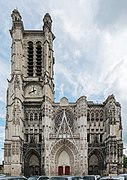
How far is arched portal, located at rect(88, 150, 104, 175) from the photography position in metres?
66.9

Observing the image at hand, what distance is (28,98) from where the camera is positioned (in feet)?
231

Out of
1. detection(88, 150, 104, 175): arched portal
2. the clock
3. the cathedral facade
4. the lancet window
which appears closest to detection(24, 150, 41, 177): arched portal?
the cathedral facade

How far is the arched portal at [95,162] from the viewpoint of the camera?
219 ft

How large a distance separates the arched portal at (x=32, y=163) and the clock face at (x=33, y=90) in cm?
1159

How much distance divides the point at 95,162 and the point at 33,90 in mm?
19028

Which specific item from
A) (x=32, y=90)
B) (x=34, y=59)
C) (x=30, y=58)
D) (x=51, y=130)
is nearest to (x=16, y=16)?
(x=30, y=58)

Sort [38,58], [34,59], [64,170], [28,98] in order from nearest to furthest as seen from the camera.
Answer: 1. [64,170]
2. [28,98]
3. [34,59]
4. [38,58]

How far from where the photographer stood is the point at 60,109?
69125 millimetres

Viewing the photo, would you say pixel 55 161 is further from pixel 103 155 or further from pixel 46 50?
pixel 46 50

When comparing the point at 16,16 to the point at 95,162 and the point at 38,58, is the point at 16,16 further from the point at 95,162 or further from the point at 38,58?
the point at 95,162

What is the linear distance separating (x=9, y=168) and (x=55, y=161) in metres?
8.73

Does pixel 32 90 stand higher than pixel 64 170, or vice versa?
pixel 32 90

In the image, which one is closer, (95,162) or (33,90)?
(95,162)

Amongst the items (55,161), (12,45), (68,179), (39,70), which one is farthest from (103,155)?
(68,179)
